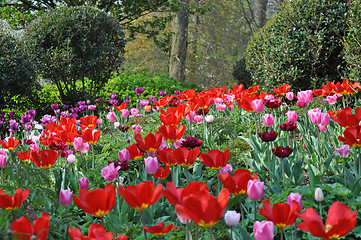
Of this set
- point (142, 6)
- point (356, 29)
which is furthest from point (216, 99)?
point (142, 6)

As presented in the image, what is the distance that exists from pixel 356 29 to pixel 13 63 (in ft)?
18.2

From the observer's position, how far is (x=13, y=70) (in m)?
6.36

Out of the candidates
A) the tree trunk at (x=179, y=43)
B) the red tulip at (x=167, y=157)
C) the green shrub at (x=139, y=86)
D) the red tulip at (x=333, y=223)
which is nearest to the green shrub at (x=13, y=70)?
the green shrub at (x=139, y=86)

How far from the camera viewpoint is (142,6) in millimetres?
11883

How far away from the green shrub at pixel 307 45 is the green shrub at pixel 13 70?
437cm

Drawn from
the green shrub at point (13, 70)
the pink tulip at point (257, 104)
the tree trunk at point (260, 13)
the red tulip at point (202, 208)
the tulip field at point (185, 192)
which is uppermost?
the tree trunk at point (260, 13)

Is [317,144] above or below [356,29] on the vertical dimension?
below

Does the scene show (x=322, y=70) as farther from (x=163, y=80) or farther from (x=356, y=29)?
(x=163, y=80)

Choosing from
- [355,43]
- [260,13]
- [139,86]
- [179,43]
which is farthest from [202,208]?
[260,13]

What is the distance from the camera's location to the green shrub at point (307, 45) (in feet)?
19.0

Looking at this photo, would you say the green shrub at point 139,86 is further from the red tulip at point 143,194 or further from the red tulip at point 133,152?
the red tulip at point 143,194

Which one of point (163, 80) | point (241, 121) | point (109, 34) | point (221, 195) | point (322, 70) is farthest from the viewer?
point (163, 80)

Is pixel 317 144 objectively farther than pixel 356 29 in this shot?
No

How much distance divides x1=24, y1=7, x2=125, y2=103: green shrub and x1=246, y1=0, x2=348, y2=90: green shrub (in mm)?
3567
